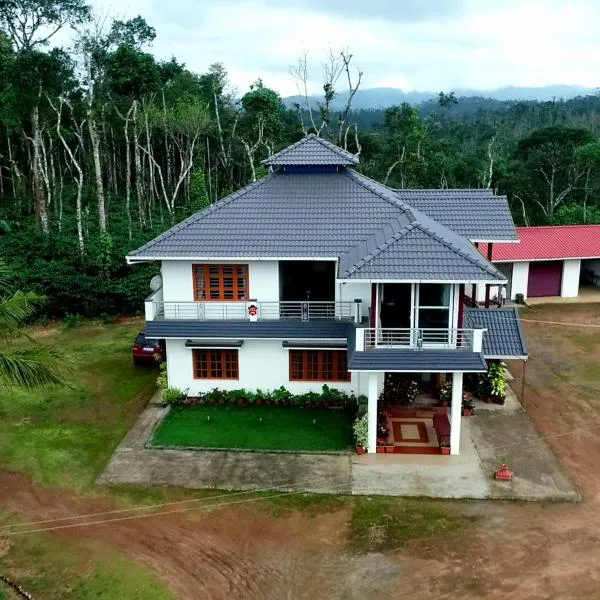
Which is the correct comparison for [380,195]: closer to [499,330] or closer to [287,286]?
[287,286]

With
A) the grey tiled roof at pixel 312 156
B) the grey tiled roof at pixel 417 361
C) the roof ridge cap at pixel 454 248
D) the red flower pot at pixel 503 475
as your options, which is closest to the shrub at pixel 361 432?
the grey tiled roof at pixel 417 361

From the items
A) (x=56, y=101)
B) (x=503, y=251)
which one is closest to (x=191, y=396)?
(x=503, y=251)

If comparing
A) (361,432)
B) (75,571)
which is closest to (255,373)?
(361,432)

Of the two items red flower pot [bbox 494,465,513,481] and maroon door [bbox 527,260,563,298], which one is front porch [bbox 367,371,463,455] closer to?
red flower pot [bbox 494,465,513,481]

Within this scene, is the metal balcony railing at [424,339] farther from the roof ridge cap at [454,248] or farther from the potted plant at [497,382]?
the potted plant at [497,382]

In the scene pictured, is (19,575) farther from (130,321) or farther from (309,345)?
(130,321)

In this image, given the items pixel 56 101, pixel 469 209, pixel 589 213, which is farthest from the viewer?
pixel 589 213
